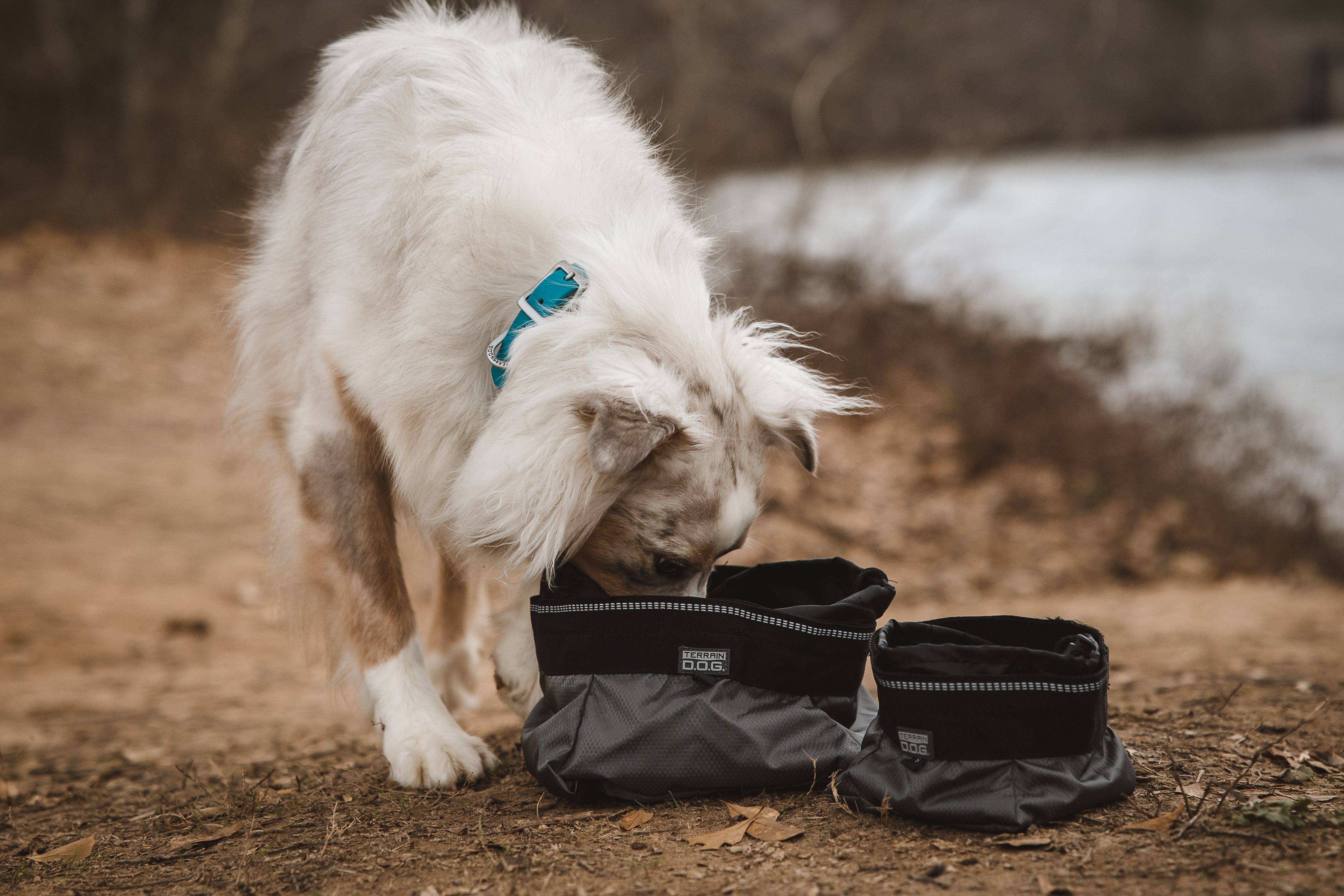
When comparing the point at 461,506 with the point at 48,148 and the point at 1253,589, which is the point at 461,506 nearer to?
the point at 1253,589

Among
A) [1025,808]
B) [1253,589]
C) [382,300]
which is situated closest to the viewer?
[1025,808]

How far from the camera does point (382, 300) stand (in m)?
2.97

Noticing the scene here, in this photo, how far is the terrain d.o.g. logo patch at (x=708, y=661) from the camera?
2.52m

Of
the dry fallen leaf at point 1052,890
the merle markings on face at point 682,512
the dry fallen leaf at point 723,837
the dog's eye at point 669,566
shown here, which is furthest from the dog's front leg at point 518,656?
the dry fallen leaf at point 1052,890

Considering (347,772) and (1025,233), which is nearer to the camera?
(347,772)

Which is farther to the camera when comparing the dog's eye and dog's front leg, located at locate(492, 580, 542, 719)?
dog's front leg, located at locate(492, 580, 542, 719)

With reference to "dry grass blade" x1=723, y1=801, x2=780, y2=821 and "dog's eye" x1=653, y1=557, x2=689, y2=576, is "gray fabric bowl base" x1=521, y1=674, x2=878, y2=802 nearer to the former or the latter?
"dry grass blade" x1=723, y1=801, x2=780, y2=821

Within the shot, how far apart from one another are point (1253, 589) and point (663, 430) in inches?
235

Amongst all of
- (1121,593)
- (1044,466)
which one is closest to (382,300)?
(1121,593)

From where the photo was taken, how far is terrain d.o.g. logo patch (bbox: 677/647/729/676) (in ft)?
8.27

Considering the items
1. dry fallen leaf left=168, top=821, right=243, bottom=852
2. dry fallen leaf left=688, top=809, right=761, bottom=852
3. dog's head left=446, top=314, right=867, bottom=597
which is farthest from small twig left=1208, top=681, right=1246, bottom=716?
dry fallen leaf left=168, top=821, right=243, bottom=852

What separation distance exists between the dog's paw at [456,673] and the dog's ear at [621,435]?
6.27ft

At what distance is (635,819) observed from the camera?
252 cm

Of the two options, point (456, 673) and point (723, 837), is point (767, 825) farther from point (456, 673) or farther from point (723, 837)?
point (456, 673)
